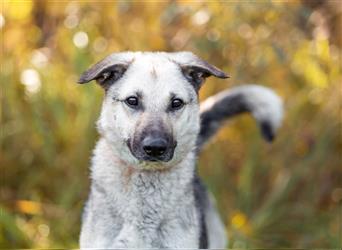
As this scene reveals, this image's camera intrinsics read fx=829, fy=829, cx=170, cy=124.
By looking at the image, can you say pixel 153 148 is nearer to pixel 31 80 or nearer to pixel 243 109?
pixel 243 109

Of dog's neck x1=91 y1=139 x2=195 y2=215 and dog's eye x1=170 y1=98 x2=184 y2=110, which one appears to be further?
dog's neck x1=91 y1=139 x2=195 y2=215

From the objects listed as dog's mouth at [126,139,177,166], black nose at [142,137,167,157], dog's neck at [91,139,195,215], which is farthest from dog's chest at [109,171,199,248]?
black nose at [142,137,167,157]

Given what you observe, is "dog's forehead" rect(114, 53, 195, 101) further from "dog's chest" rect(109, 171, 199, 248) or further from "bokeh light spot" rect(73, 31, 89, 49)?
"bokeh light spot" rect(73, 31, 89, 49)

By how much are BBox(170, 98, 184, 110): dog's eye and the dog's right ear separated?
14.2 inches

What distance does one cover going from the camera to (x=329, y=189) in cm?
750

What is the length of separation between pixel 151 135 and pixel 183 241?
655 mm

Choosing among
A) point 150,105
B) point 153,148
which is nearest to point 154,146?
point 153,148

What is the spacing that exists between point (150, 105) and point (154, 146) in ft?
0.91

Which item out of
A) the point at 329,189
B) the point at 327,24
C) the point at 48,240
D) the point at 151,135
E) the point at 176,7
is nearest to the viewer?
the point at 151,135

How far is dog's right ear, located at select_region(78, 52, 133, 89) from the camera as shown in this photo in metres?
4.60

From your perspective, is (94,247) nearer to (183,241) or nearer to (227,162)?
(183,241)

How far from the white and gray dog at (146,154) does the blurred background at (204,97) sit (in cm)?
204

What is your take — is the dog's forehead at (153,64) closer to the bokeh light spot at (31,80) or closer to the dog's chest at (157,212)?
the dog's chest at (157,212)

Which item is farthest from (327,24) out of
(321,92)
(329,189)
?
(329,189)
